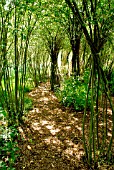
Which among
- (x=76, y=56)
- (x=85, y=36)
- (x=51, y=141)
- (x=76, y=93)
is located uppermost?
(x=85, y=36)

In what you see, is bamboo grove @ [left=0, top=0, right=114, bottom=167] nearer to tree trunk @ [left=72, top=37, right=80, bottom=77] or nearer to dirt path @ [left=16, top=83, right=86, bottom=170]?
tree trunk @ [left=72, top=37, right=80, bottom=77]

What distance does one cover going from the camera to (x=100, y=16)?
393 centimetres

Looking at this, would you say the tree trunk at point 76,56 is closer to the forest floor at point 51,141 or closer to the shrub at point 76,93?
the shrub at point 76,93

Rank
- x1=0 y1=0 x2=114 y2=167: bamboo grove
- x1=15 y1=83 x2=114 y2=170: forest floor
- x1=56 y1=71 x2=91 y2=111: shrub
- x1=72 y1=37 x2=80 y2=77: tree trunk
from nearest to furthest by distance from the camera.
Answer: x1=0 y1=0 x2=114 y2=167: bamboo grove < x1=15 y1=83 x2=114 y2=170: forest floor < x1=56 y1=71 x2=91 y2=111: shrub < x1=72 y1=37 x2=80 y2=77: tree trunk

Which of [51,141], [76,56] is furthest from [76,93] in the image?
[51,141]

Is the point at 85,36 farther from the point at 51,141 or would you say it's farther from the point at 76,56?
the point at 76,56

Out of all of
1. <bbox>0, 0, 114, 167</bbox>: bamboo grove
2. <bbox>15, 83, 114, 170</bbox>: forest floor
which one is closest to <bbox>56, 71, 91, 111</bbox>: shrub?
<bbox>15, 83, 114, 170</bbox>: forest floor

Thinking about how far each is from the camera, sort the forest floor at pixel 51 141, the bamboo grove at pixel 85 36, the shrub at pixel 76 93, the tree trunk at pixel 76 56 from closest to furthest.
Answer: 1. the bamboo grove at pixel 85 36
2. the forest floor at pixel 51 141
3. the shrub at pixel 76 93
4. the tree trunk at pixel 76 56

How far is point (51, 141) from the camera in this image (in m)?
5.91

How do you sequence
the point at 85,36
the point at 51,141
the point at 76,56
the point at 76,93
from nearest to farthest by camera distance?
1. the point at 85,36
2. the point at 51,141
3. the point at 76,93
4. the point at 76,56

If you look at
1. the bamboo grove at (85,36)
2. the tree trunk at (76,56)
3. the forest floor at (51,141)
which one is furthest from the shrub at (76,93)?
the bamboo grove at (85,36)

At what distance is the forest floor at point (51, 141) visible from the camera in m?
4.83

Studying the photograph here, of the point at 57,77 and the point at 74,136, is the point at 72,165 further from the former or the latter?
the point at 57,77

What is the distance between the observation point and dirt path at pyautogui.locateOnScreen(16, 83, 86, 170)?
4830 mm
